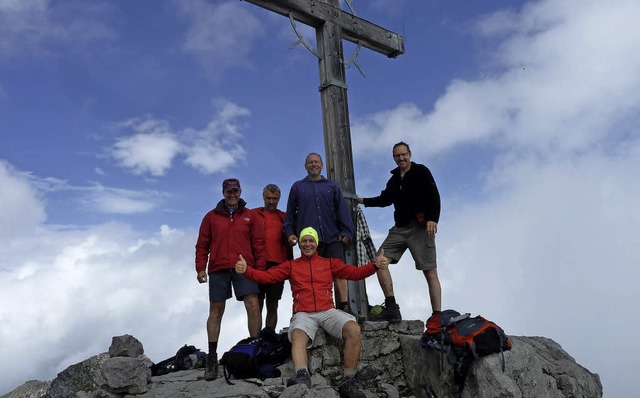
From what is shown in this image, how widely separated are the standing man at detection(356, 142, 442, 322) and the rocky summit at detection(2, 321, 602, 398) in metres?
0.59

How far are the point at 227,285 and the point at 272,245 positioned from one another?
0.90 meters

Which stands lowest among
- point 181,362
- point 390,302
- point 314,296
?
point 181,362

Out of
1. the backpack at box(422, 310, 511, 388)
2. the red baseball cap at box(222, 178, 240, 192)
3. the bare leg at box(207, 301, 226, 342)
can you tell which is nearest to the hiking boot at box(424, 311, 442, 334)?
the backpack at box(422, 310, 511, 388)

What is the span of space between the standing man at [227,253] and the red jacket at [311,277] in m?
0.53

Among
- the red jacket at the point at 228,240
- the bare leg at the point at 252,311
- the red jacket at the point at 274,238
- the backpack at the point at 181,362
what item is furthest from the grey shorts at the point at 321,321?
the backpack at the point at 181,362

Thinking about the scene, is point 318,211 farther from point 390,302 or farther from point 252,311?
point 390,302

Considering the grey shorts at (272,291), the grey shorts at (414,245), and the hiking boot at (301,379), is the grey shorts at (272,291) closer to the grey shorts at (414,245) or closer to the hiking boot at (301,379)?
the grey shorts at (414,245)

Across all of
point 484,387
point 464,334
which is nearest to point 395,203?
point 464,334

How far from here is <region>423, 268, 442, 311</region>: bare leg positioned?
297 inches

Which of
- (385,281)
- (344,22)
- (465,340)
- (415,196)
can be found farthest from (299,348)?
(344,22)

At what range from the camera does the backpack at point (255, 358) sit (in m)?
6.39

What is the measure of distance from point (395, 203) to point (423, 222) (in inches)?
22.6

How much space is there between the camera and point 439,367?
23.0 ft

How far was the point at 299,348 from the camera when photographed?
250 inches
